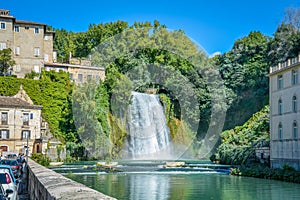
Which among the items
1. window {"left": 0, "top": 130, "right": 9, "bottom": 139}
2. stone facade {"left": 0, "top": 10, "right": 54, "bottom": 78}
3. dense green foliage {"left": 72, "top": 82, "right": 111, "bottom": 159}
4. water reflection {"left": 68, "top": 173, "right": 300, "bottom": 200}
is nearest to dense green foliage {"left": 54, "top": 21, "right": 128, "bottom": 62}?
stone facade {"left": 0, "top": 10, "right": 54, "bottom": 78}

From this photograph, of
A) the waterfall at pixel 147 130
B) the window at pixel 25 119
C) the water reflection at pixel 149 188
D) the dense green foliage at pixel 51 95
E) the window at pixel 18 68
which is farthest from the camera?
the waterfall at pixel 147 130

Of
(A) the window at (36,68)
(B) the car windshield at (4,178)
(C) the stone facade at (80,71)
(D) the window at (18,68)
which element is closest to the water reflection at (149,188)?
(B) the car windshield at (4,178)

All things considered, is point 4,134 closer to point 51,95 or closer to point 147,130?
point 51,95

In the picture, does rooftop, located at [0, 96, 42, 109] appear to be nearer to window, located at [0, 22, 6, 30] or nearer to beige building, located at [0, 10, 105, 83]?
beige building, located at [0, 10, 105, 83]

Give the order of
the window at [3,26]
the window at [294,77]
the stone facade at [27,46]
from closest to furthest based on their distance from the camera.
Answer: the window at [294,77], the window at [3,26], the stone facade at [27,46]

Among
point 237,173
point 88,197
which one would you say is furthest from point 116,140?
point 88,197

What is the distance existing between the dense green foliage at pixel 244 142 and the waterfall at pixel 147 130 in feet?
31.7

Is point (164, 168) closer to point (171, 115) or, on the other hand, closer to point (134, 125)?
point (134, 125)

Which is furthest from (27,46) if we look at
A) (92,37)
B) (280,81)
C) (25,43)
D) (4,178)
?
(4,178)

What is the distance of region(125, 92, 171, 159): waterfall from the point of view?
2222 inches

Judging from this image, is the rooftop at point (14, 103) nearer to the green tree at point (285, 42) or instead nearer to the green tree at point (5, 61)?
the green tree at point (5, 61)

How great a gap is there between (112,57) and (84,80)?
29.0ft

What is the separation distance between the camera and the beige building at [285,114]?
32.0 m

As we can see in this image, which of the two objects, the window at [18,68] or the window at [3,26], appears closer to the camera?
the window at [3,26]
